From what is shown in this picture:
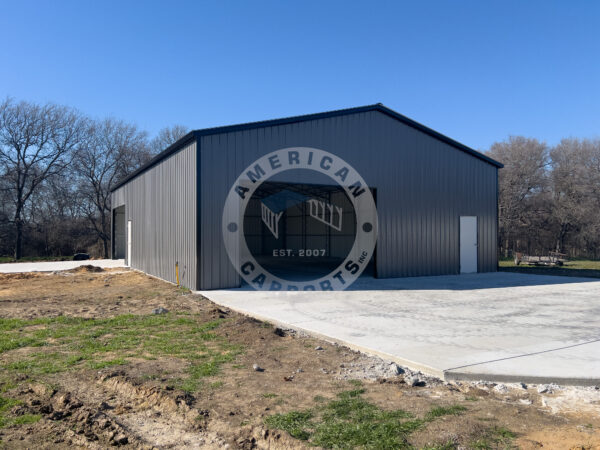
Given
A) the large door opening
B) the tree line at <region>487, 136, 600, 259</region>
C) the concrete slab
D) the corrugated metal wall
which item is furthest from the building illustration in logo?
the tree line at <region>487, 136, 600, 259</region>

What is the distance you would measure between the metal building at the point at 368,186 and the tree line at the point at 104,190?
14.1 meters

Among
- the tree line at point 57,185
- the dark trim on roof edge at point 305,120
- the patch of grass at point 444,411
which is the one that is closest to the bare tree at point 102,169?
the tree line at point 57,185

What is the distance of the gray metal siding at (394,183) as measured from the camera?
1273 cm

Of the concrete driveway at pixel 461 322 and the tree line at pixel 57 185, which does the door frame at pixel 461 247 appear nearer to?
the concrete driveway at pixel 461 322

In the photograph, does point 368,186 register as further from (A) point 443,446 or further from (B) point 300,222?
(B) point 300,222

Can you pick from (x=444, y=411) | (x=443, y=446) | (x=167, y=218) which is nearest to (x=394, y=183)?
(x=167, y=218)

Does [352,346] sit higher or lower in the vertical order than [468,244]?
lower

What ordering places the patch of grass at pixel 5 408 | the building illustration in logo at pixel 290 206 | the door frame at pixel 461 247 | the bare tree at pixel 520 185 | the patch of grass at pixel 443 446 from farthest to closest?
the bare tree at pixel 520 185 < the building illustration in logo at pixel 290 206 < the door frame at pixel 461 247 < the patch of grass at pixel 5 408 < the patch of grass at pixel 443 446

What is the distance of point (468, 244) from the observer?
58.4 feet

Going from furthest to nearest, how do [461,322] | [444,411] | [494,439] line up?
[461,322] → [444,411] → [494,439]

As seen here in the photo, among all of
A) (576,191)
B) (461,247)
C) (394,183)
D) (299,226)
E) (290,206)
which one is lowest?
(461,247)

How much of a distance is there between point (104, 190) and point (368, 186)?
2596 centimetres

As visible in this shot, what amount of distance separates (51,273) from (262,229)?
15.0 meters

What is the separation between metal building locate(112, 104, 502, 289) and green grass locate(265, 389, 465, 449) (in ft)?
28.7
